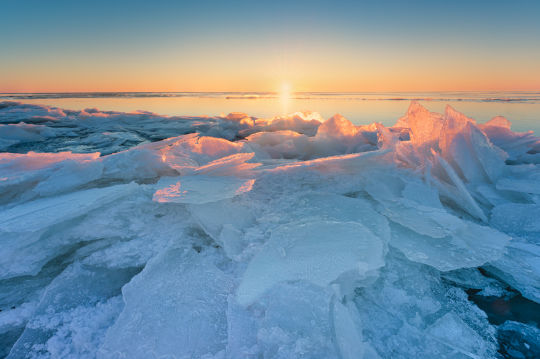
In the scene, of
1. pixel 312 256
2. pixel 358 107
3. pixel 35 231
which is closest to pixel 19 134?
pixel 35 231

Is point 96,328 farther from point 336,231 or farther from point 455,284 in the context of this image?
point 455,284

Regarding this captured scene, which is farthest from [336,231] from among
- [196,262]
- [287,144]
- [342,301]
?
[287,144]

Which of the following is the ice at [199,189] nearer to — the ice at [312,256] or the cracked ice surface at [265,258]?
the cracked ice surface at [265,258]

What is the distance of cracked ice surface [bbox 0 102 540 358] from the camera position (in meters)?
0.70

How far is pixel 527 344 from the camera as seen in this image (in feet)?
2.43

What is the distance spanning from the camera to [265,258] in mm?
877

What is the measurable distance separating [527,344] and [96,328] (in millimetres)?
1143

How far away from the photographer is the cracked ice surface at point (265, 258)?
699 mm

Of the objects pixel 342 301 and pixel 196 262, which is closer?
pixel 342 301

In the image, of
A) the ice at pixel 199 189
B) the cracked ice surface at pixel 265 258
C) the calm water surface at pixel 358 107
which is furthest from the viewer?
the calm water surface at pixel 358 107

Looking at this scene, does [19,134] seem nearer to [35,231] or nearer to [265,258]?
[35,231]

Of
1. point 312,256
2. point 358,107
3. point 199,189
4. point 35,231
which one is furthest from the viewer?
point 358,107

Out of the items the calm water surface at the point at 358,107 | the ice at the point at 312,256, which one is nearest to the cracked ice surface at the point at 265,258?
the ice at the point at 312,256

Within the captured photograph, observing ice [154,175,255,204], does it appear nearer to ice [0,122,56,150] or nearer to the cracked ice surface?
the cracked ice surface
